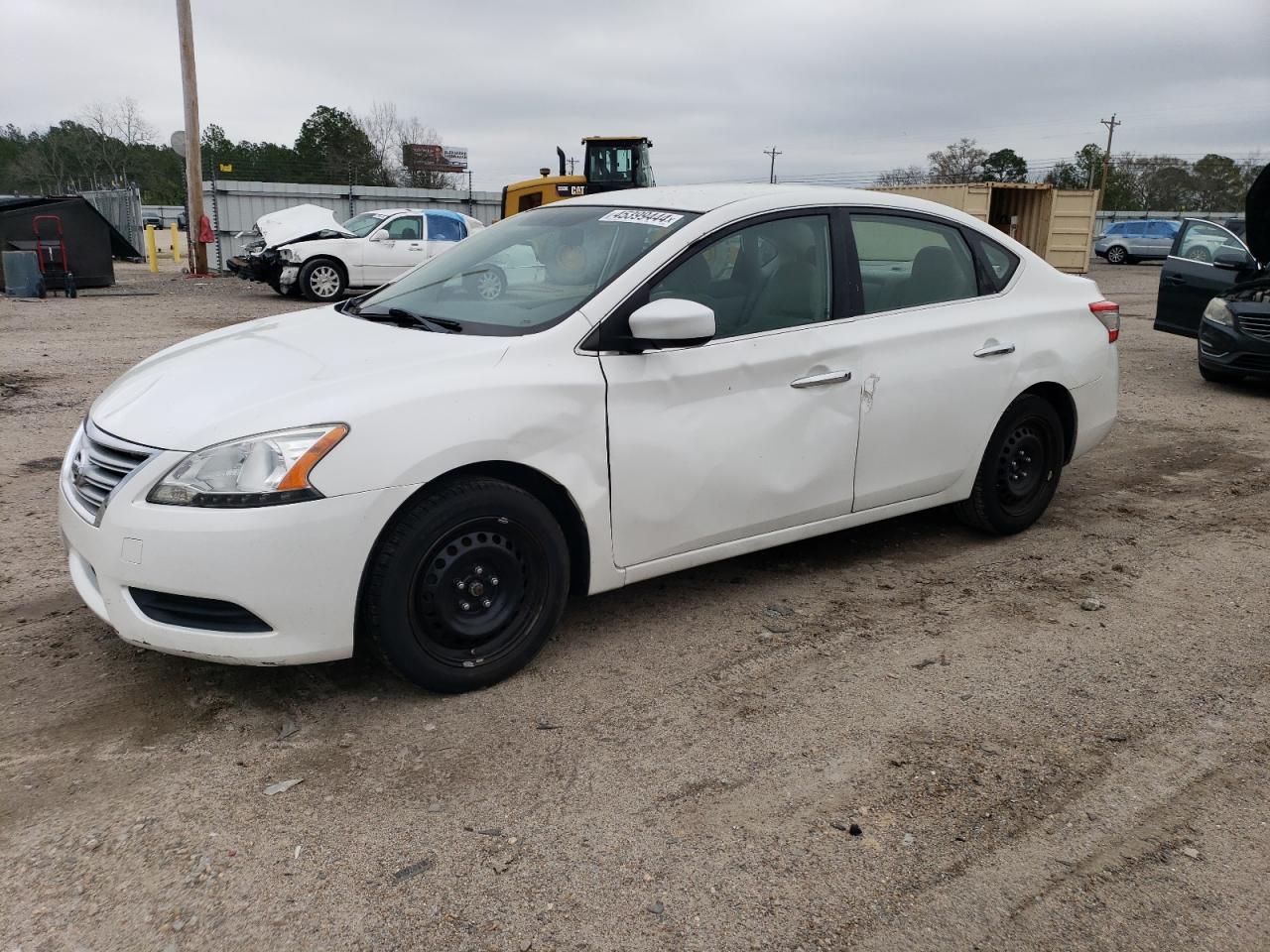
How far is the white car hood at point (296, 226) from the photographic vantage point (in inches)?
661

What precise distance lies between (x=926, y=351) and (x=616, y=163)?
1521 centimetres

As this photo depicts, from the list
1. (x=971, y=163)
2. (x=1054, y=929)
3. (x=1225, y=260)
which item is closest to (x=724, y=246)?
(x=1054, y=929)

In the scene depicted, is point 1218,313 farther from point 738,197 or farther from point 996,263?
point 738,197

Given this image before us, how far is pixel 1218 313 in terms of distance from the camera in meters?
9.39

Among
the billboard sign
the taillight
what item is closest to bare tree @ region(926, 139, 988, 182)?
the billboard sign

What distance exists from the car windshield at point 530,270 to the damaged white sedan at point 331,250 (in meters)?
12.7

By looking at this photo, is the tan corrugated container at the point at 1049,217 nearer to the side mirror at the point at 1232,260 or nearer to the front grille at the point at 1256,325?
the side mirror at the point at 1232,260

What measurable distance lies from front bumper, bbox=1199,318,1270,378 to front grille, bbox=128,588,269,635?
903 centimetres

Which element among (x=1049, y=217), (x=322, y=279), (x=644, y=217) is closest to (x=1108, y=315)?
(x=644, y=217)

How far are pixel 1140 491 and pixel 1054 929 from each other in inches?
168

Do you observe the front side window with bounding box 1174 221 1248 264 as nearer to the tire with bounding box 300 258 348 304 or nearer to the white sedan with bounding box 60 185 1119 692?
the white sedan with bounding box 60 185 1119 692

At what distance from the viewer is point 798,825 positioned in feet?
8.96

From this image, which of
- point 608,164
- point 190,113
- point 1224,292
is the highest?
point 190,113

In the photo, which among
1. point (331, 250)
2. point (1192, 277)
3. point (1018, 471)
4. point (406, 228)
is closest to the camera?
point (1018, 471)
